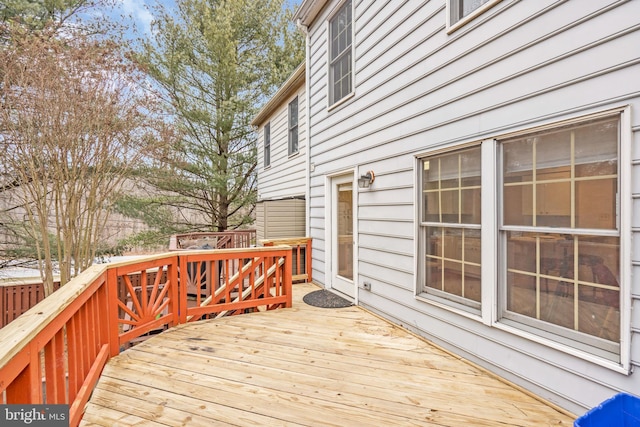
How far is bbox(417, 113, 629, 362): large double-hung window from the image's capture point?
186cm

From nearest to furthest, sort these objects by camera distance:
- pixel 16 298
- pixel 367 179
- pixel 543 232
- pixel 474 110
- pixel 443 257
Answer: pixel 543 232 < pixel 474 110 < pixel 443 257 < pixel 367 179 < pixel 16 298

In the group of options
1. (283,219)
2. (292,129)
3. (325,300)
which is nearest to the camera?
(325,300)

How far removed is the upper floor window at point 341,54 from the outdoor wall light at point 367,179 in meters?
1.43

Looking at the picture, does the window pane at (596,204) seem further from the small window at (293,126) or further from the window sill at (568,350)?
the small window at (293,126)

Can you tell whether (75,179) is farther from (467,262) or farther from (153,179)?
(467,262)

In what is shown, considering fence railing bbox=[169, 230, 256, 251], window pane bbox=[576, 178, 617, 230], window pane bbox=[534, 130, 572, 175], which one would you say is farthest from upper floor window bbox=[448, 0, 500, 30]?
fence railing bbox=[169, 230, 256, 251]

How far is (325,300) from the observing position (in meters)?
4.68

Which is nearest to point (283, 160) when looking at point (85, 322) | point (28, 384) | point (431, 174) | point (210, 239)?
point (210, 239)

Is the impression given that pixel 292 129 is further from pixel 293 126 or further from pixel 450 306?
pixel 450 306

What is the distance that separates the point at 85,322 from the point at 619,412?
3.24m

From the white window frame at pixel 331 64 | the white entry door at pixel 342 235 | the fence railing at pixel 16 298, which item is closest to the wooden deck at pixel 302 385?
the white entry door at pixel 342 235

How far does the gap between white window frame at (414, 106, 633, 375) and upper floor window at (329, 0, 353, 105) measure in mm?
2260

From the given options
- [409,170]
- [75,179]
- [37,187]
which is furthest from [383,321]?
[37,187]

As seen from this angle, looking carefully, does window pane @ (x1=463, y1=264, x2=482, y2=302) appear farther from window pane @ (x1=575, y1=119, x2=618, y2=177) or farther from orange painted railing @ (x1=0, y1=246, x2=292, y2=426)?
orange painted railing @ (x1=0, y1=246, x2=292, y2=426)
